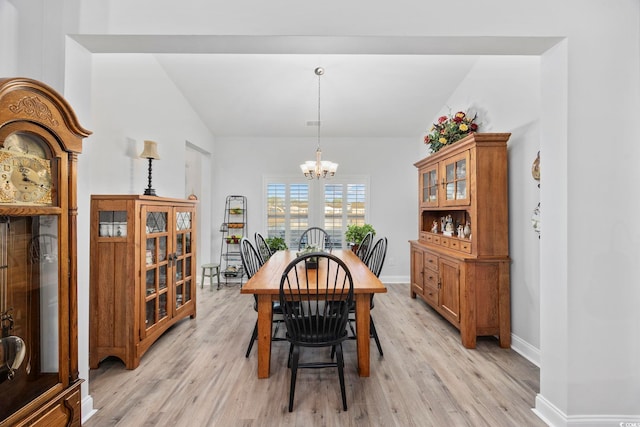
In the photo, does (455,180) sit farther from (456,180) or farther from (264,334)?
(264,334)

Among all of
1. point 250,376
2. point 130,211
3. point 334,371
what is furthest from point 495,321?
point 130,211

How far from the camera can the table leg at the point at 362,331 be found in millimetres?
2400

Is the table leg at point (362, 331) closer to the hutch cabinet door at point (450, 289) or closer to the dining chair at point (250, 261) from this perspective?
the dining chair at point (250, 261)

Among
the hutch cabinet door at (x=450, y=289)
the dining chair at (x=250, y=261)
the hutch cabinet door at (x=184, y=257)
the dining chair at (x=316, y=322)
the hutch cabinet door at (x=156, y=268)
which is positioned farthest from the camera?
the hutch cabinet door at (x=184, y=257)

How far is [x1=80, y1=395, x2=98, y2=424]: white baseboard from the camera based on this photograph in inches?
76.6

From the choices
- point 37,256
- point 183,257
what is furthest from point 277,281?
point 183,257

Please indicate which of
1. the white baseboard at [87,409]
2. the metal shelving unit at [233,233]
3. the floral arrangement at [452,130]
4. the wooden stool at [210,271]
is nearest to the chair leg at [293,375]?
the white baseboard at [87,409]

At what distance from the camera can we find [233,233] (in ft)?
18.4

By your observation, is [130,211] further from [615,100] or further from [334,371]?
[615,100]

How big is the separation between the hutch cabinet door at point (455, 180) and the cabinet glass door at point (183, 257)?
315 centimetres

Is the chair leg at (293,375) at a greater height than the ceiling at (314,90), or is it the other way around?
the ceiling at (314,90)

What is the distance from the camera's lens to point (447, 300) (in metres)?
3.38

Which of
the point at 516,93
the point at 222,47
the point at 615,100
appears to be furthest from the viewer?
the point at 516,93

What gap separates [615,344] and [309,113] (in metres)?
4.37
